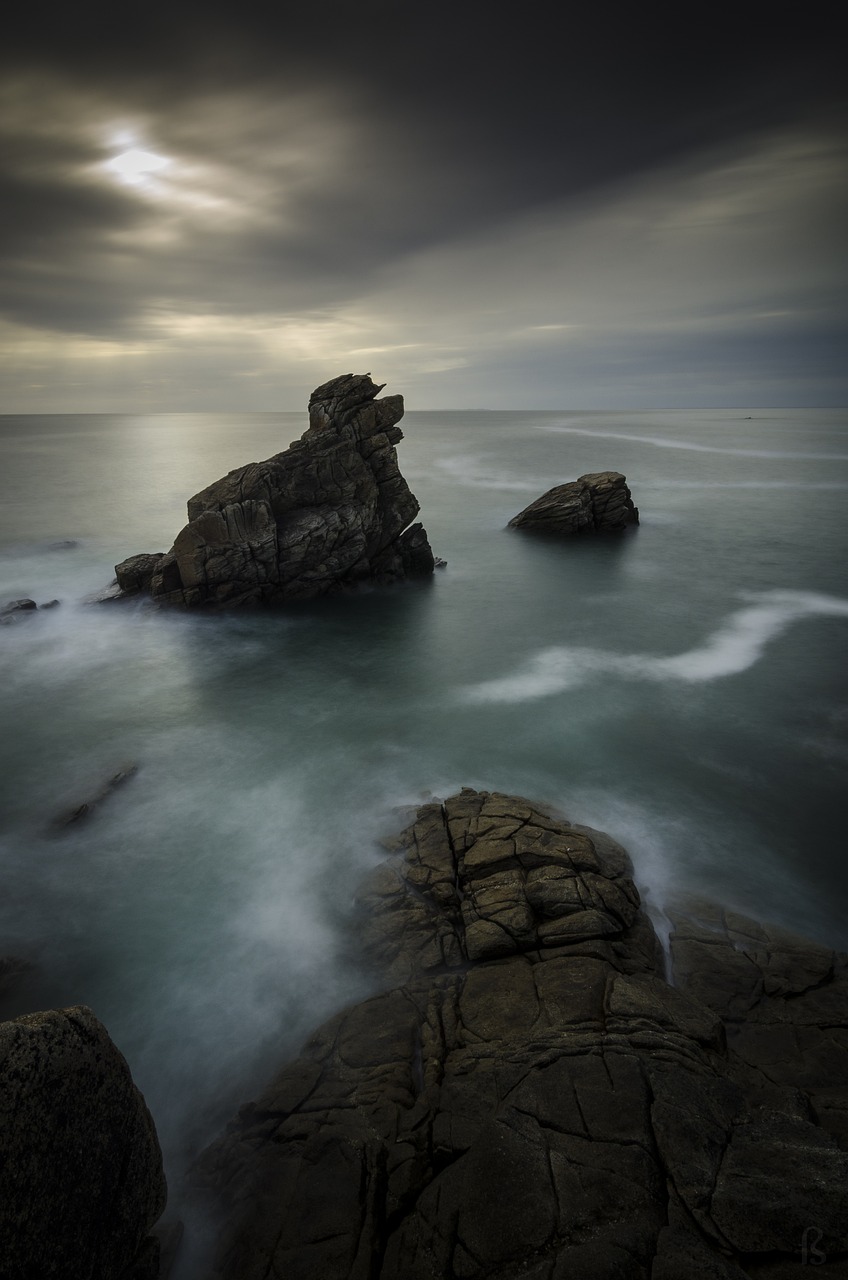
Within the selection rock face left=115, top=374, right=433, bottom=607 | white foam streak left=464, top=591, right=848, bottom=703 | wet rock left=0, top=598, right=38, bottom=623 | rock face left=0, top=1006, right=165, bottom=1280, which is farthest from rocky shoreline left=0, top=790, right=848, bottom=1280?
wet rock left=0, top=598, right=38, bottom=623

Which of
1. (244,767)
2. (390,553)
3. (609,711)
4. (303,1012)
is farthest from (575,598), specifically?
(303,1012)

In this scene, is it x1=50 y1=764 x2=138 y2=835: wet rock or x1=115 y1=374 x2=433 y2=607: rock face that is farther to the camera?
x1=115 y1=374 x2=433 y2=607: rock face

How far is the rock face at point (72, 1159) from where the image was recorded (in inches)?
201

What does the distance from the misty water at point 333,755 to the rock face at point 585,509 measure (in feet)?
14.9

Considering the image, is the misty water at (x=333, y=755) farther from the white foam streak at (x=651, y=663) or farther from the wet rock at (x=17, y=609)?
the wet rock at (x=17, y=609)

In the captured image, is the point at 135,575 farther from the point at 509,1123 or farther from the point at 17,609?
the point at 509,1123

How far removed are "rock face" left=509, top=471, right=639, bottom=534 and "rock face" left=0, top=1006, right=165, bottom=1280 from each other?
39196mm

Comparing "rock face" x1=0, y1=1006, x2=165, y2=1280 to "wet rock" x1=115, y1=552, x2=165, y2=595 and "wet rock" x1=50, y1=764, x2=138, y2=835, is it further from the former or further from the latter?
"wet rock" x1=115, y1=552, x2=165, y2=595

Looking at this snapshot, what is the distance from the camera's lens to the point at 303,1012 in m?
9.78

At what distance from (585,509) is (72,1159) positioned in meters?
40.5

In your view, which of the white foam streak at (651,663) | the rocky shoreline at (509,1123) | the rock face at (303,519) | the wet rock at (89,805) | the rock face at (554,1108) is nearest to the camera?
the rocky shoreline at (509,1123)

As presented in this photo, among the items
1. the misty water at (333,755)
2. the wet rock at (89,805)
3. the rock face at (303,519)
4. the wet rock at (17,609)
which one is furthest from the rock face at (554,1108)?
the wet rock at (17,609)

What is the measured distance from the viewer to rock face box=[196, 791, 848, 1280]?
5.72m

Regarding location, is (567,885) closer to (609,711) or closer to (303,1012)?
(303,1012)
